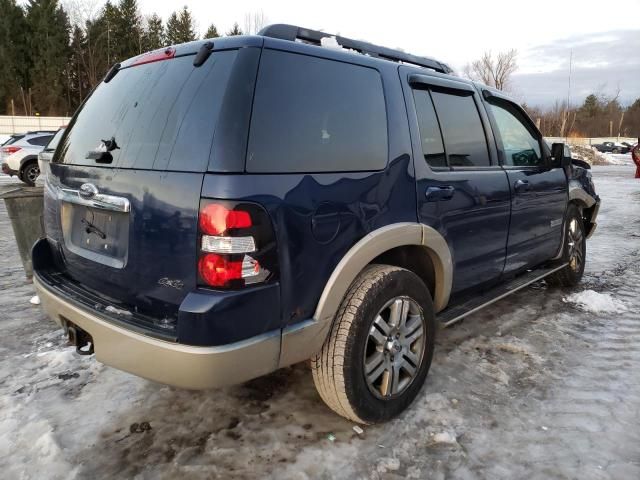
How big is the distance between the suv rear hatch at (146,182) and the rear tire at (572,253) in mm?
3859

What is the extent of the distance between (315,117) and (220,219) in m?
0.72

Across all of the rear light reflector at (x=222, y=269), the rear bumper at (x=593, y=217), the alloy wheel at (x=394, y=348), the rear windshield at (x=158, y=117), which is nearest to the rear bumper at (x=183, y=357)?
the rear light reflector at (x=222, y=269)

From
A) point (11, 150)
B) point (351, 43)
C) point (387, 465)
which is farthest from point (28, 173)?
point (387, 465)

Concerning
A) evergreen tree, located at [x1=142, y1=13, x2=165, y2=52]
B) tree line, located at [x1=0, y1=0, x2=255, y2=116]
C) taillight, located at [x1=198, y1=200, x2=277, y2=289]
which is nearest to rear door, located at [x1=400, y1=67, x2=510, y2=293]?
taillight, located at [x1=198, y1=200, x2=277, y2=289]

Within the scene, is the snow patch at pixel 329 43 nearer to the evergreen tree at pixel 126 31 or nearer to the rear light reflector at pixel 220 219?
the rear light reflector at pixel 220 219

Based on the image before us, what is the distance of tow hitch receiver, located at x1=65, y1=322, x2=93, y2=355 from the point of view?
8.07ft

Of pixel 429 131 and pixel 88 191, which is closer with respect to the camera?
pixel 88 191

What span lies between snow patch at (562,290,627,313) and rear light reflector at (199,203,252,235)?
387cm

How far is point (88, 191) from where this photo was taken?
7.89ft

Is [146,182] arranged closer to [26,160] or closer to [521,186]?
[521,186]

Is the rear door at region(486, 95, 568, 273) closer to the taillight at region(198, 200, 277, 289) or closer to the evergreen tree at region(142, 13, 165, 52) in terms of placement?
the taillight at region(198, 200, 277, 289)

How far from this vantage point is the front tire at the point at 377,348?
2.42 m

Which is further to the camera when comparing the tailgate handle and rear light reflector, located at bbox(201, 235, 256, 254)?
the tailgate handle

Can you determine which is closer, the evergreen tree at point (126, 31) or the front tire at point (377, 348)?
the front tire at point (377, 348)
